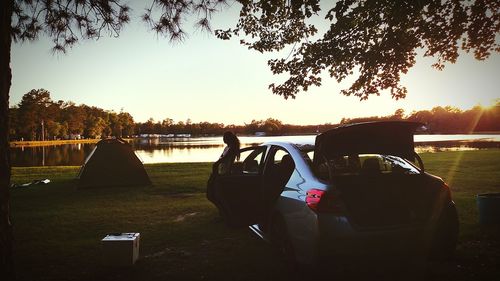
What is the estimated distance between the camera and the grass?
4562 millimetres

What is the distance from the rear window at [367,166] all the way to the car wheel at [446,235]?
64 cm

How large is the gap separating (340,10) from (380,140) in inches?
174

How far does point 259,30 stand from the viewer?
10.4 meters

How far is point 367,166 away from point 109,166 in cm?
1013

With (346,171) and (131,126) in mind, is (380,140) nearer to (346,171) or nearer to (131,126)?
(346,171)

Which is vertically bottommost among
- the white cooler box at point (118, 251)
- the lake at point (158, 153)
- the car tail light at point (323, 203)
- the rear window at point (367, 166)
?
the lake at point (158, 153)

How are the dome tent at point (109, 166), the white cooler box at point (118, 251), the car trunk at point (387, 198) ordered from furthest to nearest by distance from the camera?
the dome tent at point (109, 166) < the white cooler box at point (118, 251) < the car trunk at point (387, 198)

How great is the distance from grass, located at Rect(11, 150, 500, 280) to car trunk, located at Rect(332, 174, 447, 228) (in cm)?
93

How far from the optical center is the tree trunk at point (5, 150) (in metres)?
3.85

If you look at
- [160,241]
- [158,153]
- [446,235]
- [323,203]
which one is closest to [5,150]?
[160,241]

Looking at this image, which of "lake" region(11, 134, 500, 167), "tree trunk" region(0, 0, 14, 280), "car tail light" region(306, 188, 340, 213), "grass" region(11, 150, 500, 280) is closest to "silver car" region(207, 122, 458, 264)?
"car tail light" region(306, 188, 340, 213)

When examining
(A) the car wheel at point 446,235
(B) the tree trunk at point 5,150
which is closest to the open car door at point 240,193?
(A) the car wheel at point 446,235

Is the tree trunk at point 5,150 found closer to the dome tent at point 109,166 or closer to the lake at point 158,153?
the lake at point 158,153

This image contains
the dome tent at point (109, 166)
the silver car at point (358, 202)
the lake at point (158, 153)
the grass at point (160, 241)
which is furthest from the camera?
the lake at point (158, 153)
